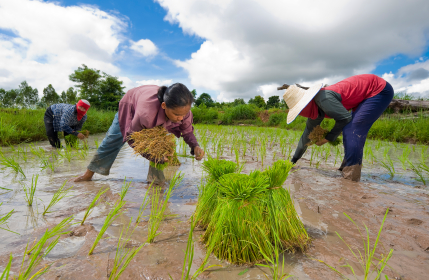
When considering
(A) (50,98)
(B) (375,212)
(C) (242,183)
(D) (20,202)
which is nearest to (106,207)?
(D) (20,202)

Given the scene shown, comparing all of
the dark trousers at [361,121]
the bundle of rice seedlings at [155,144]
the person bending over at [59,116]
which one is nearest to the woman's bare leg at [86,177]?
the bundle of rice seedlings at [155,144]

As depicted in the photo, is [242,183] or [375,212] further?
[375,212]

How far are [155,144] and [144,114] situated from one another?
299mm

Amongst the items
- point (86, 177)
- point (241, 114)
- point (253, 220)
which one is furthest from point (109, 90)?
point (253, 220)

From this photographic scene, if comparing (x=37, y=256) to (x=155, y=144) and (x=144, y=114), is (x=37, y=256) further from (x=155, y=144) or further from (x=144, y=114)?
(x=144, y=114)

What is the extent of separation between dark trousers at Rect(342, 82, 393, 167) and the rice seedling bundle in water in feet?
6.44

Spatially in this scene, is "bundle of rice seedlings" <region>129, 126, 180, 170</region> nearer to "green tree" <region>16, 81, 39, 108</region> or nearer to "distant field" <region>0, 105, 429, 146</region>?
"distant field" <region>0, 105, 429, 146</region>

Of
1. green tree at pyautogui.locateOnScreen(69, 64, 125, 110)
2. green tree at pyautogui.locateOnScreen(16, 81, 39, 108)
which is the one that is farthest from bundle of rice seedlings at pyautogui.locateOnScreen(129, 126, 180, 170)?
green tree at pyautogui.locateOnScreen(16, 81, 39, 108)

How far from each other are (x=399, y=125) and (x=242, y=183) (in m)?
7.68

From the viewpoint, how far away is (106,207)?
182 centimetres

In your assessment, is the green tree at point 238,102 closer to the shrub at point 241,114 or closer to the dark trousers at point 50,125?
the shrub at point 241,114

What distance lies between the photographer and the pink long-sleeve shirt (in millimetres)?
1970

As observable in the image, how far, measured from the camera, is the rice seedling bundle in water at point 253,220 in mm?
1130

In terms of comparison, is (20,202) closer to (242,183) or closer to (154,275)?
(154,275)
